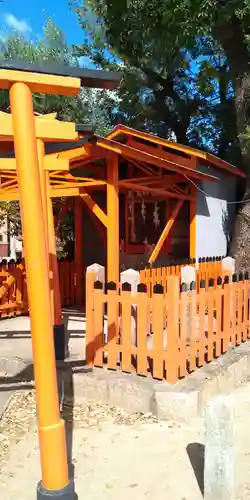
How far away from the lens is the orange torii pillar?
2600mm

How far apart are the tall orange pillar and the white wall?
8.43 m

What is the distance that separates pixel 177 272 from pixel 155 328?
451cm

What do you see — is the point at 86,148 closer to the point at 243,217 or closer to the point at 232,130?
the point at 243,217

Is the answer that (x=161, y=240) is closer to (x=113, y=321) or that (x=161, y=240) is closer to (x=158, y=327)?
(x=113, y=321)

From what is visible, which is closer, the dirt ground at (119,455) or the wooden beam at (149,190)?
the dirt ground at (119,455)

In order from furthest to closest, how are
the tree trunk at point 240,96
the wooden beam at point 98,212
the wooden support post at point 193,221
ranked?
the tree trunk at point 240,96 < the wooden support post at point 193,221 < the wooden beam at point 98,212

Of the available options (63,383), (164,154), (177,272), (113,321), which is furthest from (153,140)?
(63,383)

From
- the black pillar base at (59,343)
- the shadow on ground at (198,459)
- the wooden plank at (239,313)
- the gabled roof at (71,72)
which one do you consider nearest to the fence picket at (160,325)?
the wooden plank at (239,313)

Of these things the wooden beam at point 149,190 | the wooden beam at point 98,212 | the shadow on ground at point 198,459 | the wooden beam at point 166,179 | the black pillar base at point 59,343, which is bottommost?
the shadow on ground at point 198,459

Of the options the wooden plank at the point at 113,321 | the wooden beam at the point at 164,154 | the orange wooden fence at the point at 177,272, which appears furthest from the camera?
the wooden beam at the point at 164,154

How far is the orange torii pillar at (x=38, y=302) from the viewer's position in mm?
2600

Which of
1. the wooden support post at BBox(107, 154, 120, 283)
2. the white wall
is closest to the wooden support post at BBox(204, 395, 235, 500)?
the wooden support post at BBox(107, 154, 120, 283)

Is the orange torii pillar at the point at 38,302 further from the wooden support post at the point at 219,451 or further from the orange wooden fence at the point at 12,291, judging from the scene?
the orange wooden fence at the point at 12,291

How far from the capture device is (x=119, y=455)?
364 centimetres
